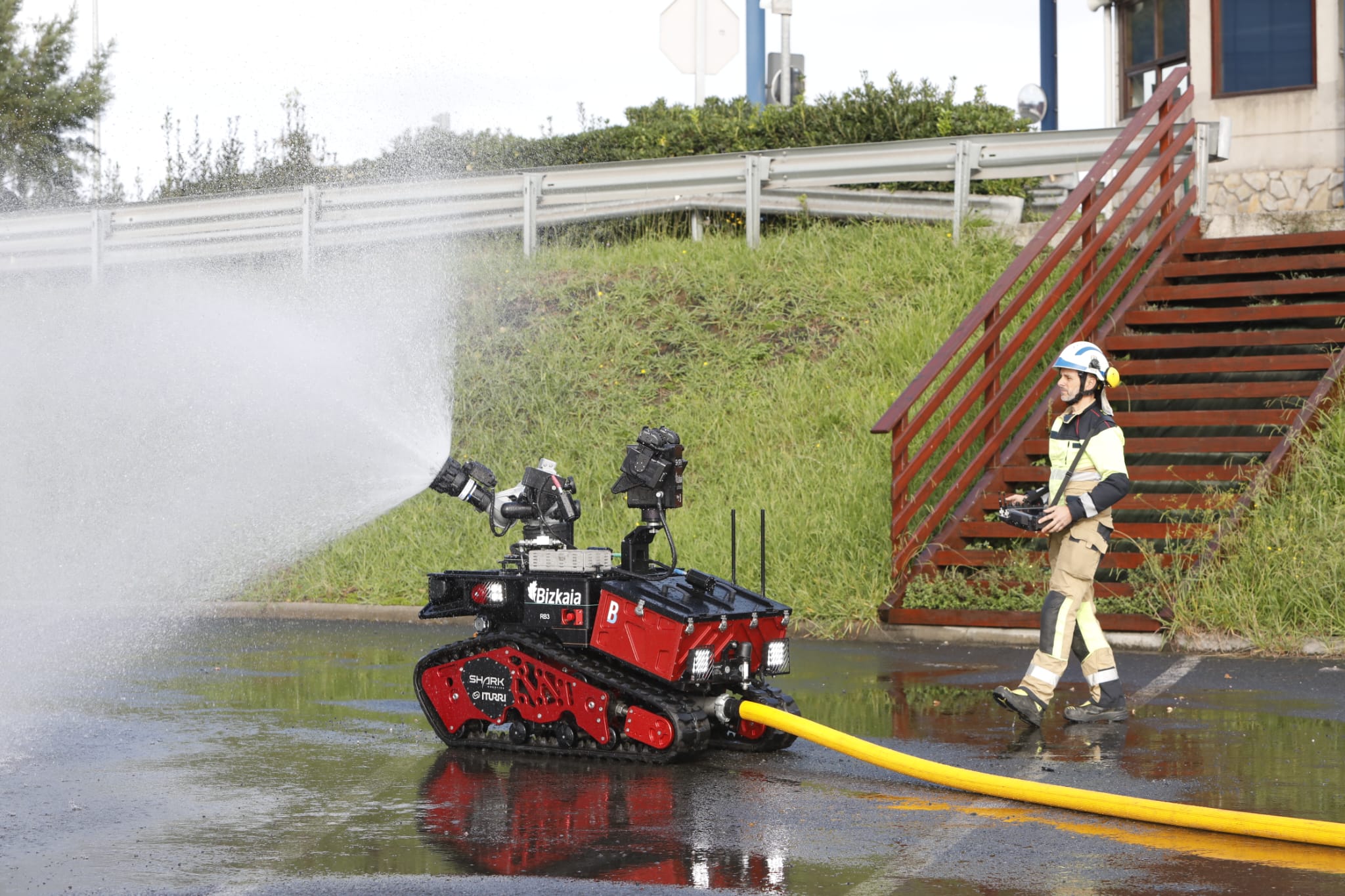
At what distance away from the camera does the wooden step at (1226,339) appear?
1314 centimetres

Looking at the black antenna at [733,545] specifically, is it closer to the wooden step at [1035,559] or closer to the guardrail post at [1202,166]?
the wooden step at [1035,559]

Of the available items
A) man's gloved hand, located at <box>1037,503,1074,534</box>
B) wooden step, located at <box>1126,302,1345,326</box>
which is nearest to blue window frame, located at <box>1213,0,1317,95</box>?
wooden step, located at <box>1126,302,1345,326</box>

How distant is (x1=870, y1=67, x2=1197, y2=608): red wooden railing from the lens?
12609mm

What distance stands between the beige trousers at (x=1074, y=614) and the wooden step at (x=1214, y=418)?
13.1ft

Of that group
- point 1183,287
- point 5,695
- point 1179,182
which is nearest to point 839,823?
point 5,695

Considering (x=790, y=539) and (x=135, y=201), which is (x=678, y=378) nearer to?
(x=790, y=539)

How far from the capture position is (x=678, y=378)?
54.7 feet

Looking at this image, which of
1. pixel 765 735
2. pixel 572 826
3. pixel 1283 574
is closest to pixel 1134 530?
pixel 1283 574

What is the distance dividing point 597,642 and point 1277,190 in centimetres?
1466

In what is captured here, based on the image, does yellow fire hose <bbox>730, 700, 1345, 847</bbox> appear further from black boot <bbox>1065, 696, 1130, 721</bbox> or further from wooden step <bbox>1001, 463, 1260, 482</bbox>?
wooden step <bbox>1001, 463, 1260, 482</bbox>

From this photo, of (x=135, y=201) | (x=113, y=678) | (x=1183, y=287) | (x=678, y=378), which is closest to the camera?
(x=113, y=678)

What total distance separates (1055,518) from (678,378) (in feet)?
26.9

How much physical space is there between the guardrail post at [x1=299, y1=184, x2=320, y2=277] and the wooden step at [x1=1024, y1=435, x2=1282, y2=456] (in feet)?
35.7

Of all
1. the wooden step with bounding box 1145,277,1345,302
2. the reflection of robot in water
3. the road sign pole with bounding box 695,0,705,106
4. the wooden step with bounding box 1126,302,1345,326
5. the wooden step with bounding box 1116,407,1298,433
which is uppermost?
the road sign pole with bounding box 695,0,705,106
